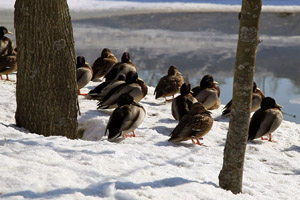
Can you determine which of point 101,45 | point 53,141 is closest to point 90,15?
point 101,45

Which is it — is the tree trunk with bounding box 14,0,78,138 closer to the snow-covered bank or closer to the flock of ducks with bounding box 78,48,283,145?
the flock of ducks with bounding box 78,48,283,145

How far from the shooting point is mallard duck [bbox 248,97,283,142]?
27.7 feet

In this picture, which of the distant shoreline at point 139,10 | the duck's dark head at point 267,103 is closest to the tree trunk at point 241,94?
the duck's dark head at point 267,103

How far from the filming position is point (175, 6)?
3762 centimetres

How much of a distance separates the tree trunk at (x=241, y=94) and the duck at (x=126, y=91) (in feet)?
14.1

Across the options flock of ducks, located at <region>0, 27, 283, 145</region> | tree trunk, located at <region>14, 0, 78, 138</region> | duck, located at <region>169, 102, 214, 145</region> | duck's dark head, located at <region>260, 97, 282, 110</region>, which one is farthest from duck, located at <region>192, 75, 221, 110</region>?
tree trunk, located at <region>14, 0, 78, 138</region>

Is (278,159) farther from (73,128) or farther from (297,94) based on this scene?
(297,94)

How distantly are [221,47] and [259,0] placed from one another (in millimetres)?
17070

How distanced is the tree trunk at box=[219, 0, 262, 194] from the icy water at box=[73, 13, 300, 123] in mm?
6707

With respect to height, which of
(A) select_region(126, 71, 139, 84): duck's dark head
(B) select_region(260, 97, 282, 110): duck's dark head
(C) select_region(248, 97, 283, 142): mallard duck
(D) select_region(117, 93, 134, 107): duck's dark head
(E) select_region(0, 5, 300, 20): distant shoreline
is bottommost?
(C) select_region(248, 97, 283, 142): mallard duck

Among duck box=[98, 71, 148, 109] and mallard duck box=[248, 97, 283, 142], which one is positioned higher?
duck box=[98, 71, 148, 109]

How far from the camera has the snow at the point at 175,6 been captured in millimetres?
35353

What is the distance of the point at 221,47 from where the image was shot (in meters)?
21.6

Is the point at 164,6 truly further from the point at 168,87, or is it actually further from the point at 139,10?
the point at 168,87
